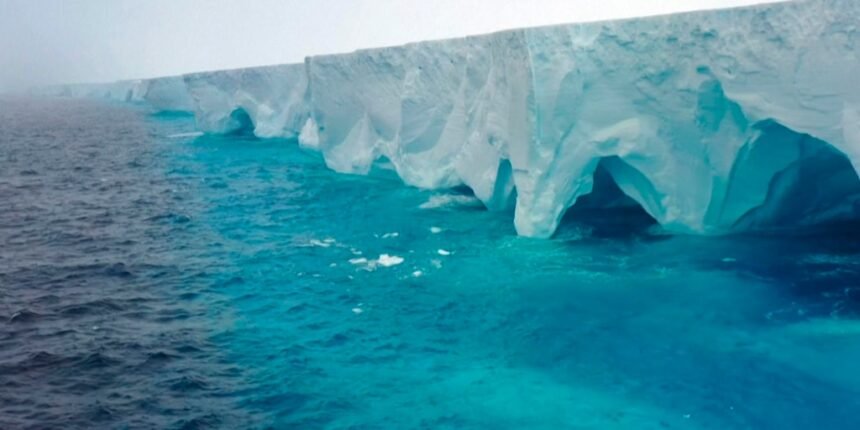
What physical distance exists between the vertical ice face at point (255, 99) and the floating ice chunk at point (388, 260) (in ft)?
48.7

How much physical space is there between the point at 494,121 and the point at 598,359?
655 cm

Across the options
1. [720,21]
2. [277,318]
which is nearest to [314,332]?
[277,318]

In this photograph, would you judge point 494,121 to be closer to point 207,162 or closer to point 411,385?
point 411,385

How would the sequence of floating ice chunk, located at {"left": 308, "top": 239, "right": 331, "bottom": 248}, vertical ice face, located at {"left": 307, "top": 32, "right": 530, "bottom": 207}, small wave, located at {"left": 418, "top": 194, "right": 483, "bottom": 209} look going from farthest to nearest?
small wave, located at {"left": 418, "top": 194, "right": 483, "bottom": 209} → vertical ice face, located at {"left": 307, "top": 32, "right": 530, "bottom": 207} → floating ice chunk, located at {"left": 308, "top": 239, "right": 331, "bottom": 248}

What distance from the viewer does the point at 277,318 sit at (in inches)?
340

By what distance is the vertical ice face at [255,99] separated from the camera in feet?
86.7

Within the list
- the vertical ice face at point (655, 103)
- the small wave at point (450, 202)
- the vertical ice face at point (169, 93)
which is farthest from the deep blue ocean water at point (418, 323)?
the vertical ice face at point (169, 93)

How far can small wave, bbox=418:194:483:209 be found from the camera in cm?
1512

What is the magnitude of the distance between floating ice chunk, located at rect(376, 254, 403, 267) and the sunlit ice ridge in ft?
7.49

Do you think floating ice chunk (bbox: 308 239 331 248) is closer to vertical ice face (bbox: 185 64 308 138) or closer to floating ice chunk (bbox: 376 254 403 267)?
floating ice chunk (bbox: 376 254 403 267)

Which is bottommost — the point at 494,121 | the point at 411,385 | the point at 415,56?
the point at 411,385

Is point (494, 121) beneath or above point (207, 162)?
above

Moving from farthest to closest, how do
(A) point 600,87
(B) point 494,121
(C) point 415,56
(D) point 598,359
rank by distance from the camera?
1. (C) point 415,56
2. (B) point 494,121
3. (A) point 600,87
4. (D) point 598,359

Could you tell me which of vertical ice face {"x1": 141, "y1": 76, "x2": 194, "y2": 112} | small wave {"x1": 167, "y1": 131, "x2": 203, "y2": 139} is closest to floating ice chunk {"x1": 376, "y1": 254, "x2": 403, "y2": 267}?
small wave {"x1": 167, "y1": 131, "x2": 203, "y2": 139}
